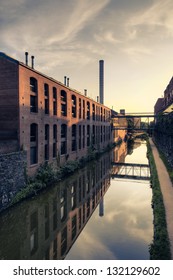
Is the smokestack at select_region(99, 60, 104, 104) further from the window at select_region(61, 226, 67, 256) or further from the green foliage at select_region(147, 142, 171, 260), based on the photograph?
the window at select_region(61, 226, 67, 256)

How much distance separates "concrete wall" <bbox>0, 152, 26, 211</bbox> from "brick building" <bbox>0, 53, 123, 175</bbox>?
1307 mm

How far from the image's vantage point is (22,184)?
50.6ft

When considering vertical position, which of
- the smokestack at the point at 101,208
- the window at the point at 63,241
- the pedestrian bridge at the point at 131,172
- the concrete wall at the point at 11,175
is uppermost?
the concrete wall at the point at 11,175

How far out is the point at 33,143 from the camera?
1855 centimetres

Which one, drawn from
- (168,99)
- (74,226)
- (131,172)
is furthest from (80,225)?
(168,99)

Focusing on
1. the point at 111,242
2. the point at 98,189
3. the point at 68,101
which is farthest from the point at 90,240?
the point at 68,101

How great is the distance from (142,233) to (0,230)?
27.2ft

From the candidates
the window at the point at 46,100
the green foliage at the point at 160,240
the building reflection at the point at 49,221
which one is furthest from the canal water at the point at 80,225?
the window at the point at 46,100

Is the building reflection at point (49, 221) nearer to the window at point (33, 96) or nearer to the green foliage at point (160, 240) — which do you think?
the green foliage at point (160, 240)

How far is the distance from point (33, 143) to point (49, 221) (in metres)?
8.41

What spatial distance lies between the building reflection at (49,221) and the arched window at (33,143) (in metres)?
3.50

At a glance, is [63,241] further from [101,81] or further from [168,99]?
[101,81]

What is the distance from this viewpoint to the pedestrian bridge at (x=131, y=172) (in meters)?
24.0
